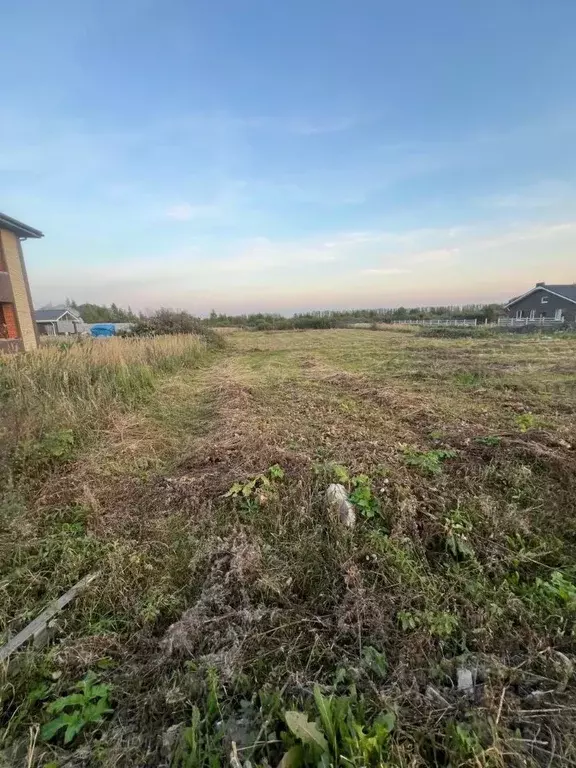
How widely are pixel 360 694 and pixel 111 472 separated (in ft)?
9.85

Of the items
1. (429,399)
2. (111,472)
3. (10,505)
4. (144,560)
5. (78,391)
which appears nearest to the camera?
(144,560)

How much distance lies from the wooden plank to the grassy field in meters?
0.06

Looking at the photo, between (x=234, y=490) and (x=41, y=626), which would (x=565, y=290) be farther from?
(x=41, y=626)

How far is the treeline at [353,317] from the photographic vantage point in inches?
1433

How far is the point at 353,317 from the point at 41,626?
142ft

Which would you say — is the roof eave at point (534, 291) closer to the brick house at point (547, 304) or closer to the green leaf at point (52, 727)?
the brick house at point (547, 304)

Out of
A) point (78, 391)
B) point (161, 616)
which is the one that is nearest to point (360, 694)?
point (161, 616)

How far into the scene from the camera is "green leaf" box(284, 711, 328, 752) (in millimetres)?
1195

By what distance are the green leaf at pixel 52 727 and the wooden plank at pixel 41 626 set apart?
0.45m

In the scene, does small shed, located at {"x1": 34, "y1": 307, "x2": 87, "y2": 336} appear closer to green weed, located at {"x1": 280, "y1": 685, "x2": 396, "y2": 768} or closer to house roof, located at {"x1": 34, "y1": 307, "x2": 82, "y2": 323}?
house roof, located at {"x1": 34, "y1": 307, "x2": 82, "y2": 323}

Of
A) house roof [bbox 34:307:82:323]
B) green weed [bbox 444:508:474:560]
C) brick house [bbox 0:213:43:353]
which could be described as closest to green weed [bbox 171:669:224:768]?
green weed [bbox 444:508:474:560]

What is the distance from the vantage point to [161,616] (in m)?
1.91

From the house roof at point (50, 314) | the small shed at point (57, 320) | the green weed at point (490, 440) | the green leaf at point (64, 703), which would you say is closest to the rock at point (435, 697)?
the green leaf at point (64, 703)

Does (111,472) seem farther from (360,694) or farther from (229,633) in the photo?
(360,694)
